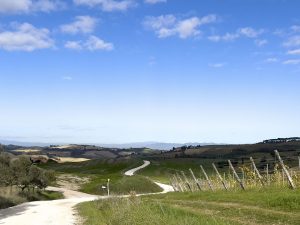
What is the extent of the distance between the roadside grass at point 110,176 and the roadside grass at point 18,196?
1109 centimetres

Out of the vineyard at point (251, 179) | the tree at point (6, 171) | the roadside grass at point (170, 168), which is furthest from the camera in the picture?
the roadside grass at point (170, 168)

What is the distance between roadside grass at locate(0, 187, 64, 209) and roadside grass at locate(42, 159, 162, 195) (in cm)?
1109

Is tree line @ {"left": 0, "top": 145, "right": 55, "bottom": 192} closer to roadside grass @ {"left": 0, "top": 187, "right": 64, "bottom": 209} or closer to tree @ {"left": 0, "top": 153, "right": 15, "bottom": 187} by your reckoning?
tree @ {"left": 0, "top": 153, "right": 15, "bottom": 187}

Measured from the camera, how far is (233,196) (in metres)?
33.6

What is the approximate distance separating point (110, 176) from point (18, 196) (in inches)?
2001

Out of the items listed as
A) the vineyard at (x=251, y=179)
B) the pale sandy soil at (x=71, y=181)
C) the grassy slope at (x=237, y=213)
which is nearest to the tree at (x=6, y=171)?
the vineyard at (x=251, y=179)

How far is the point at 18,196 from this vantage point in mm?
70938

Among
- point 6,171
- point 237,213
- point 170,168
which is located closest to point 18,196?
point 6,171

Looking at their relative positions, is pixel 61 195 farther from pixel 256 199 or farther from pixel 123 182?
pixel 256 199

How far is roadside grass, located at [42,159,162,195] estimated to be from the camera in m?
91.6

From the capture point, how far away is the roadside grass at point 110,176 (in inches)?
3607

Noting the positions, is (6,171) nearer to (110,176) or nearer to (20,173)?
(20,173)

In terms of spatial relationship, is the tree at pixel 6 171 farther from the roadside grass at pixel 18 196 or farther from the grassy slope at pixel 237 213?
the grassy slope at pixel 237 213

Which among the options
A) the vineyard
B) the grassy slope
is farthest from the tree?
the grassy slope
